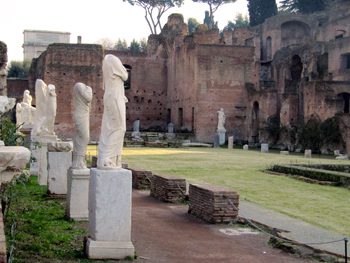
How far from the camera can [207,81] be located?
101 feet

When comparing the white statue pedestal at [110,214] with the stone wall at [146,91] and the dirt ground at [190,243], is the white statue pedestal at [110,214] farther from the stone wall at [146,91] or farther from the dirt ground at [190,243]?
the stone wall at [146,91]

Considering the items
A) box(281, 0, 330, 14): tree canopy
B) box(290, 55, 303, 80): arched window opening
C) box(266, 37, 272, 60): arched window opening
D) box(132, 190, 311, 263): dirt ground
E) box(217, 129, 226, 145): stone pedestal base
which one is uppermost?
box(281, 0, 330, 14): tree canopy

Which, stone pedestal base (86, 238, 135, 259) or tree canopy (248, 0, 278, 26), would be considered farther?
tree canopy (248, 0, 278, 26)

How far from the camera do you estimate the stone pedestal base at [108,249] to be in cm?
444

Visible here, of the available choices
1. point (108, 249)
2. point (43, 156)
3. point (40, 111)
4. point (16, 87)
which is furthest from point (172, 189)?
point (16, 87)

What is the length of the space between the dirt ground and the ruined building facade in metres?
19.2

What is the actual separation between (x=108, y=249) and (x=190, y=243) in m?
1.10

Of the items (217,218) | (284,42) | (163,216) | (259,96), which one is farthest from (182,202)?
(284,42)

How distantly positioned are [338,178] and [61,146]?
6.46 meters

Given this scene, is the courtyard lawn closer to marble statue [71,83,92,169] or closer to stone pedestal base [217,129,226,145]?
marble statue [71,83,92,169]

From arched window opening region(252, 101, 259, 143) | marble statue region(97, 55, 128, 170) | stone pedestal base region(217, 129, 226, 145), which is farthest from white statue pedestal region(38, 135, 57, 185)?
arched window opening region(252, 101, 259, 143)

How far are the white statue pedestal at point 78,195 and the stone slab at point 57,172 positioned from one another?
62.7 inches

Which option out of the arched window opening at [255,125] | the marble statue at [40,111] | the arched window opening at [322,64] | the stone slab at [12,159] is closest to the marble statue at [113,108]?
the stone slab at [12,159]

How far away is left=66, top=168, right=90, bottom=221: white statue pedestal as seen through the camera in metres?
6.20
